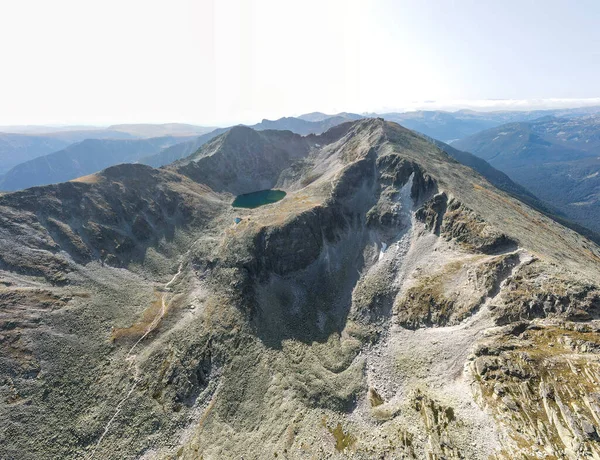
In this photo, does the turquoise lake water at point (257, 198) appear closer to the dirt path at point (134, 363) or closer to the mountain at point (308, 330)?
the mountain at point (308, 330)

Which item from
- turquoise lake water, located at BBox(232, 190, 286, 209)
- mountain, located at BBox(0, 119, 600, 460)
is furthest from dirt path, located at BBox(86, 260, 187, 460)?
turquoise lake water, located at BBox(232, 190, 286, 209)

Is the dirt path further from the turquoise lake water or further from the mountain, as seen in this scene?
the turquoise lake water

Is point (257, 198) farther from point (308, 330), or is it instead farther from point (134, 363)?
point (134, 363)

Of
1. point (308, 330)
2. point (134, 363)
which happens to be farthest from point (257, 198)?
point (134, 363)

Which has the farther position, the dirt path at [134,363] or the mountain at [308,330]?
the dirt path at [134,363]

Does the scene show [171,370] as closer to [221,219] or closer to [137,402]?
[137,402]

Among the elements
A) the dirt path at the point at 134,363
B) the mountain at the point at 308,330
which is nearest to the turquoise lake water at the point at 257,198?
the mountain at the point at 308,330
